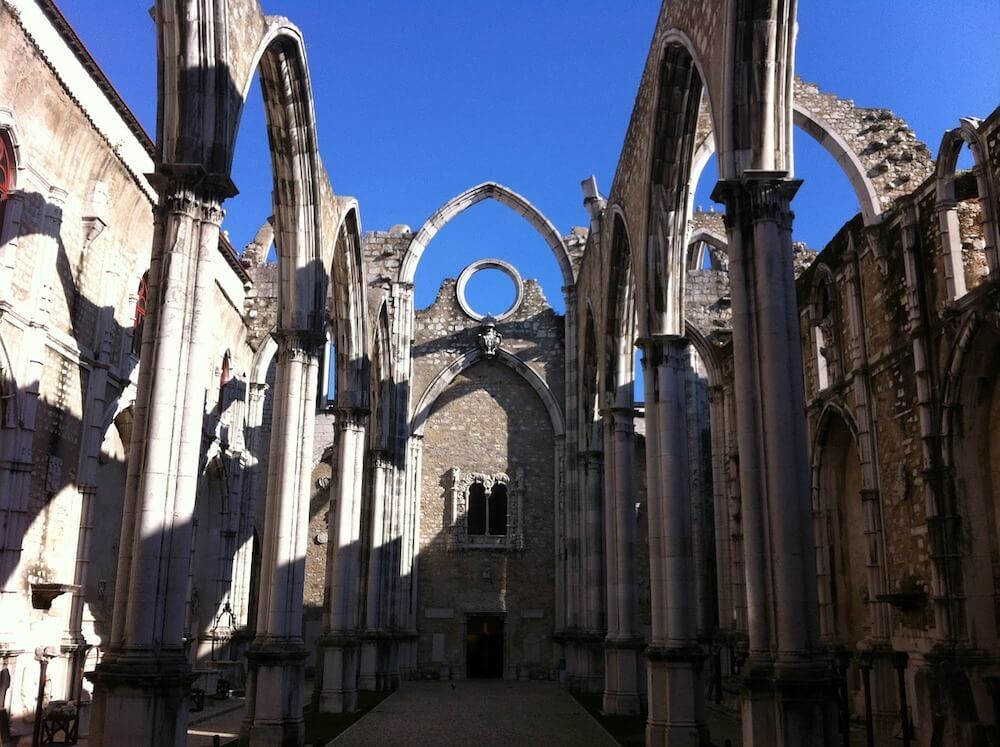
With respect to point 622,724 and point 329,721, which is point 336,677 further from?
point 622,724

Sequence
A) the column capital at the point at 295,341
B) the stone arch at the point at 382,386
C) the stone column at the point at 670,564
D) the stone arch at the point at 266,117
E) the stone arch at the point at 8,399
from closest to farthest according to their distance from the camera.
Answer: the stone arch at the point at 266,117, the stone column at the point at 670,564, the stone arch at the point at 8,399, the column capital at the point at 295,341, the stone arch at the point at 382,386

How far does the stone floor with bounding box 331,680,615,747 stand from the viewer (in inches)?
505

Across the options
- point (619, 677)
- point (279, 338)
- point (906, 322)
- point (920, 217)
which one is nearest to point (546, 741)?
point (619, 677)

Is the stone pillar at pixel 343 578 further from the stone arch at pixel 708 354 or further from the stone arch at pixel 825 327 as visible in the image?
the stone arch at pixel 708 354

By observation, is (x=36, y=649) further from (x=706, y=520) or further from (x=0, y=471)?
(x=706, y=520)

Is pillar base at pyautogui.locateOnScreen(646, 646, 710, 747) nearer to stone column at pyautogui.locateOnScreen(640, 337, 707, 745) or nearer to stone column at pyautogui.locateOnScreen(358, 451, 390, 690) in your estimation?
stone column at pyautogui.locateOnScreen(640, 337, 707, 745)

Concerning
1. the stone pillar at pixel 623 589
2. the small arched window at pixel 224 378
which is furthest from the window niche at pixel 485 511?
the stone pillar at pixel 623 589

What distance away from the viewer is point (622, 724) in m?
14.6

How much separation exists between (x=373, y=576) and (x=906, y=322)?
13258 mm

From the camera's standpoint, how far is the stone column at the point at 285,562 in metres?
11.9

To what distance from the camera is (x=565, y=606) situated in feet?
81.3

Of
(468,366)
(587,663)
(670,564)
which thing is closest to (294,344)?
(670,564)

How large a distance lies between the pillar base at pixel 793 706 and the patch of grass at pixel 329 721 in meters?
6.47

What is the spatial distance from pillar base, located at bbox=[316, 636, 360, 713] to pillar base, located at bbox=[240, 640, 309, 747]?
389cm
